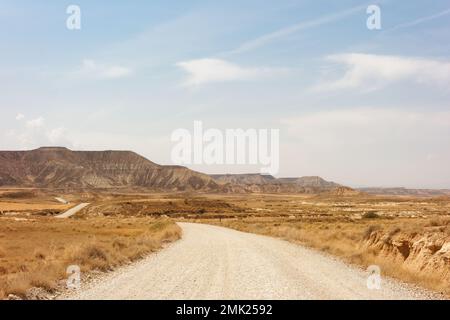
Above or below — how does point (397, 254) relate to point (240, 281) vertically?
below

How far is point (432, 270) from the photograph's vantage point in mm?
15414

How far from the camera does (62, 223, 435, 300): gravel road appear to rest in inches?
438

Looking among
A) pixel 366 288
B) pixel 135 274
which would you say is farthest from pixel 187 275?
pixel 366 288

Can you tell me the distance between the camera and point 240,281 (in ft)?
43.1

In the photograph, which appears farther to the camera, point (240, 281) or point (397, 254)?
point (397, 254)

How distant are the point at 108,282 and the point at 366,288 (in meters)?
7.31

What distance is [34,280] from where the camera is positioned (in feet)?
40.1

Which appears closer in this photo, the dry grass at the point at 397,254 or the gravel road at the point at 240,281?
the gravel road at the point at 240,281

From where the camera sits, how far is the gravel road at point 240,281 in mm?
11117

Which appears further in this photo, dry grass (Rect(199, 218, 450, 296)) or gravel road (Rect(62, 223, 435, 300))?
dry grass (Rect(199, 218, 450, 296))
